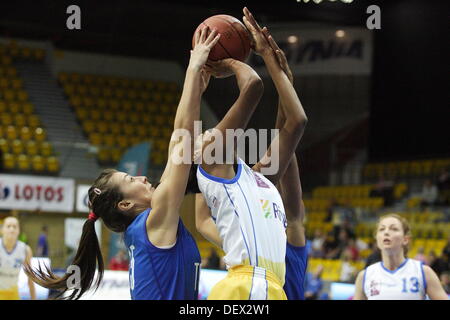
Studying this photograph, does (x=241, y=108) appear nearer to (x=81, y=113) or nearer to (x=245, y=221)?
(x=245, y=221)

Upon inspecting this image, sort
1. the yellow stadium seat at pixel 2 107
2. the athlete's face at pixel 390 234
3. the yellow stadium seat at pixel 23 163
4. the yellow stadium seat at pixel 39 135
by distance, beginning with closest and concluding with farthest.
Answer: the athlete's face at pixel 390 234 < the yellow stadium seat at pixel 23 163 < the yellow stadium seat at pixel 39 135 < the yellow stadium seat at pixel 2 107

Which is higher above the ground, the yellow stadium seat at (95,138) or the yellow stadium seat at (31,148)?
the yellow stadium seat at (95,138)

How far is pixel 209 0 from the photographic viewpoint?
49.4ft

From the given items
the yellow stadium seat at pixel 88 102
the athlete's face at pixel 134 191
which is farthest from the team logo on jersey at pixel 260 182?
the yellow stadium seat at pixel 88 102

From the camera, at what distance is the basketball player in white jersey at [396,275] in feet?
17.4

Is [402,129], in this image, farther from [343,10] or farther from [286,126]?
[286,126]

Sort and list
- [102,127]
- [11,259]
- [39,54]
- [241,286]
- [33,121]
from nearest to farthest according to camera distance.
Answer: [241,286]
[11,259]
[33,121]
[102,127]
[39,54]

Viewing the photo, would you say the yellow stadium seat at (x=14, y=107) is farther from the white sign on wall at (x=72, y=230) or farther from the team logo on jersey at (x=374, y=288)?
the team logo on jersey at (x=374, y=288)

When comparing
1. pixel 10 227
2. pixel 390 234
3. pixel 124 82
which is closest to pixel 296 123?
pixel 390 234

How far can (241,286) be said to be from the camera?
2.74m

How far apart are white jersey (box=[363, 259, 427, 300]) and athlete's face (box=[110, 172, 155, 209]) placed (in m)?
A: 2.90

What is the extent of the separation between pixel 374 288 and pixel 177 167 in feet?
10.3

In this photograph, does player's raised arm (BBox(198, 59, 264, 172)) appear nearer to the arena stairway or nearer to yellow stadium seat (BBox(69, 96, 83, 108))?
→ the arena stairway

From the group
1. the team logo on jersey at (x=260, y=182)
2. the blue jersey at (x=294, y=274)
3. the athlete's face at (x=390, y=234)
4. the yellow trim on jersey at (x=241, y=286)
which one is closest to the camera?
the yellow trim on jersey at (x=241, y=286)
